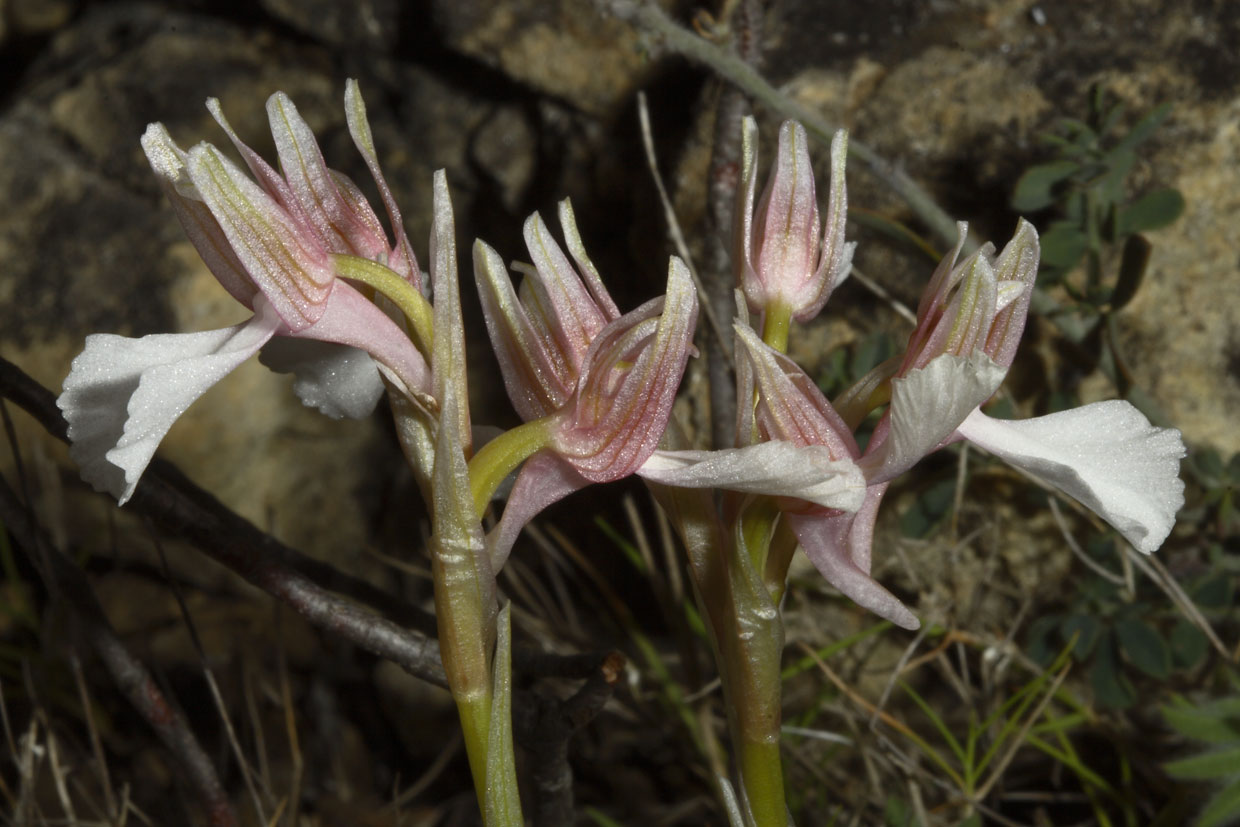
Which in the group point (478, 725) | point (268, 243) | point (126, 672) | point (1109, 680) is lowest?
point (1109, 680)

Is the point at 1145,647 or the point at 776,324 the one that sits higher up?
the point at 776,324

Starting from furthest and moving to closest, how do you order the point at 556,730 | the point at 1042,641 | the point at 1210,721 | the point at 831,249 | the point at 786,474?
the point at 1042,641 → the point at 1210,721 → the point at 556,730 → the point at 831,249 → the point at 786,474

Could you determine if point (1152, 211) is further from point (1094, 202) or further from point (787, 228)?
point (787, 228)

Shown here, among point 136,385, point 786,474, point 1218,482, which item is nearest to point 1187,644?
point 1218,482

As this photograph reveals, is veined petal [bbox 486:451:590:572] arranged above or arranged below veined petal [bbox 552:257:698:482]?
below

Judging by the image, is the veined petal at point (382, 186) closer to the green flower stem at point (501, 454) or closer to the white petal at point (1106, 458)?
the green flower stem at point (501, 454)

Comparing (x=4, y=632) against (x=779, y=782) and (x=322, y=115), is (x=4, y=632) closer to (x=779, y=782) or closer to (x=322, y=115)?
(x=322, y=115)

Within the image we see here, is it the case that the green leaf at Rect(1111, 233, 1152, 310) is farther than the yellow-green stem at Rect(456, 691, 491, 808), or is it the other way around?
the green leaf at Rect(1111, 233, 1152, 310)

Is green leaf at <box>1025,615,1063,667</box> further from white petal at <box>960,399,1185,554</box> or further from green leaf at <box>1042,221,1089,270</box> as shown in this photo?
white petal at <box>960,399,1185,554</box>

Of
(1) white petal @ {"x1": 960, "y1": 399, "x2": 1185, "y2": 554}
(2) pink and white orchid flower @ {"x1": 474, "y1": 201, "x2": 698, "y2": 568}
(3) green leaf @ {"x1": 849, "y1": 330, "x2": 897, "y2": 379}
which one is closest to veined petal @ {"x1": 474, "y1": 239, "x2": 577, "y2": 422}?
(2) pink and white orchid flower @ {"x1": 474, "y1": 201, "x2": 698, "y2": 568}
